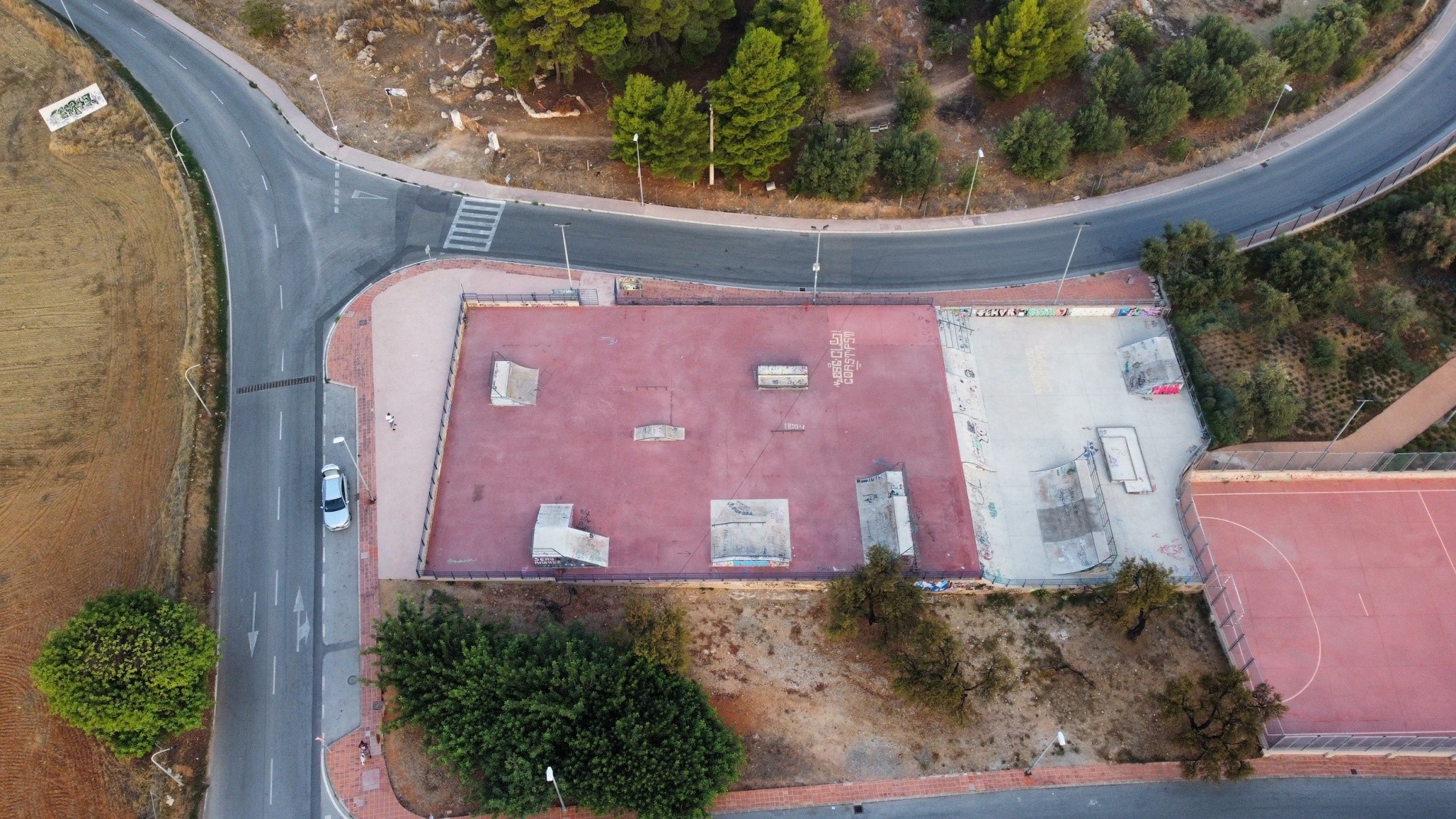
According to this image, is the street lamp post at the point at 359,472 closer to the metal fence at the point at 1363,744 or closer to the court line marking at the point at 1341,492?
the court line marking at the point at 1341,492

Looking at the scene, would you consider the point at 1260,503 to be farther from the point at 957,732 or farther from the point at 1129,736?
the point at 957,732

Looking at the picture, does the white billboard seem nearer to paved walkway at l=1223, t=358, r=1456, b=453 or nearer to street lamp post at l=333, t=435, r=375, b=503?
street lamp post at l=333, t=435, r=375, b=503

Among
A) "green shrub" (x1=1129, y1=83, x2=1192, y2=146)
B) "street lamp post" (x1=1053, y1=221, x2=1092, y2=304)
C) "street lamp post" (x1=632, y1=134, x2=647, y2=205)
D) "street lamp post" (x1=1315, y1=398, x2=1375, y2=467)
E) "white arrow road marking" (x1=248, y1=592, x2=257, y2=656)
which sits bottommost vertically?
"white arrow road marking" (x1=248, y1=592, x2=257, y2=656)

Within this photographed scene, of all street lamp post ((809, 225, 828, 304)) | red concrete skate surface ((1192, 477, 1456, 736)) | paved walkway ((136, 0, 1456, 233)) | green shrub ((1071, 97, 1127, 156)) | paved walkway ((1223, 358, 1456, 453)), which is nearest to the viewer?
red concrete skate surface ((1192, 477, 1456, 736))

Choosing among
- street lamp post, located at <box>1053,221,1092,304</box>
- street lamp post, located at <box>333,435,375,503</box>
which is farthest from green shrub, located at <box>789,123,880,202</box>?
street lamp post, located at <box>333,435,375,503</box>

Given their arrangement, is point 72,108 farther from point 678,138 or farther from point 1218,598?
point 1218,598

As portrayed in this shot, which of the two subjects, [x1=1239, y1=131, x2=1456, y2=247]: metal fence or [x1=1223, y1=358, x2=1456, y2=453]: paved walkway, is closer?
[x1=1223, y1=358, x2=1456, y2=453]: paved walkway

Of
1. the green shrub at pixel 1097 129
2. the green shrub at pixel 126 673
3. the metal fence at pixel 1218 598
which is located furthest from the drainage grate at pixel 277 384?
the green shrub at pixel 1097 129

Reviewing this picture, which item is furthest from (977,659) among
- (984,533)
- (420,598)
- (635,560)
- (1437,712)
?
(420,598)

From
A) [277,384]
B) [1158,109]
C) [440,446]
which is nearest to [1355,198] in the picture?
[1158,109]
